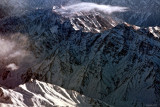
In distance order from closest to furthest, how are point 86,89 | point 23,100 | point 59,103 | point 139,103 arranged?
point 23,100 → point 59,103 → point 139,103 → point 86,89

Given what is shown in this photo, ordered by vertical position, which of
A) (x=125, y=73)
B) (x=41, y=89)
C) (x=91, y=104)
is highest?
(x=41, y=89)

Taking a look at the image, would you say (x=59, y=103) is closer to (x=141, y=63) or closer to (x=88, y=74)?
(x=88, y=74)

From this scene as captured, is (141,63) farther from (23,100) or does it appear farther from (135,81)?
(23,100)

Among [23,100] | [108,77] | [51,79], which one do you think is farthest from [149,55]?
[23,100]

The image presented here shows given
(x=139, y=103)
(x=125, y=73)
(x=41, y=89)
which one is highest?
(x=41, y=89)

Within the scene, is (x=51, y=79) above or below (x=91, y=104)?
below

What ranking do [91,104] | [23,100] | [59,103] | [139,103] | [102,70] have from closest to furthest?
[23,100]
[59,103]
[91,104]
[139,103]
[102,70]

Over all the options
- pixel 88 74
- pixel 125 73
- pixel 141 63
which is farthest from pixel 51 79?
pixel 141 63

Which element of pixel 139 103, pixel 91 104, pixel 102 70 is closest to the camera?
pixel 91 104

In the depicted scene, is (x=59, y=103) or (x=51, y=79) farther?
(x=51, y=79)
